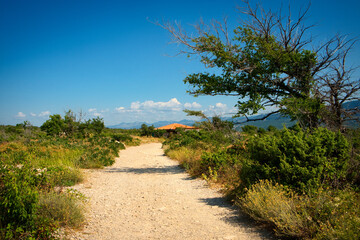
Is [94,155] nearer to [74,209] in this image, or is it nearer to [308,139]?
[74,209]

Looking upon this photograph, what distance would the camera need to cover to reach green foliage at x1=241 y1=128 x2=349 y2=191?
4.93 meters

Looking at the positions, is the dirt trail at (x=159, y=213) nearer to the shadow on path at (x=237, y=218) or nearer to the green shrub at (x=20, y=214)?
the shadow on path at (x=237, y=218)

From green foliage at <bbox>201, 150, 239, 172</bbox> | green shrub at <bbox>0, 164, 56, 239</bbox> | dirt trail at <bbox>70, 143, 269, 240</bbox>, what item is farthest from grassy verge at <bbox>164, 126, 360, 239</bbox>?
green shrub at <bbox>0, 164, 56, 239</bbox>

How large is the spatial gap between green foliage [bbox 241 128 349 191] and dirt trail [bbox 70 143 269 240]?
125 centimetres

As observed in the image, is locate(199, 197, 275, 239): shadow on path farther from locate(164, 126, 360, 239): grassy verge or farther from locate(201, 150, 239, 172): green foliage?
locate(201, 150, 239, 172): green foliage

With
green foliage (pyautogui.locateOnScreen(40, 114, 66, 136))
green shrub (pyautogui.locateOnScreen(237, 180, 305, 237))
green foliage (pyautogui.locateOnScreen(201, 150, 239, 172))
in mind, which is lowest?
green shrub (pyautogui.locateOnScreen(237, 180, 305, 237))

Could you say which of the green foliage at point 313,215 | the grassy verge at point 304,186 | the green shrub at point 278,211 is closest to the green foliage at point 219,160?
the grassy verge at point 304,186

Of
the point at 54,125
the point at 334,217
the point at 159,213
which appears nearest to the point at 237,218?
the point at 159,213

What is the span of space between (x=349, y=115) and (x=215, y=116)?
502 centimetres

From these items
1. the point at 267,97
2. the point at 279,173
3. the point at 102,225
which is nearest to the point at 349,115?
the point at 267,97

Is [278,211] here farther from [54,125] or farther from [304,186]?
[54,125]

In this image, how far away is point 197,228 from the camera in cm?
462

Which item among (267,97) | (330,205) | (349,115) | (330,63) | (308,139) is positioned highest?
(330,63)

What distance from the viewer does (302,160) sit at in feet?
16.7
